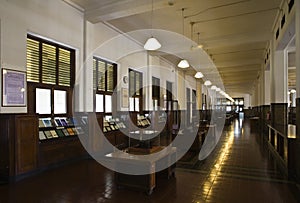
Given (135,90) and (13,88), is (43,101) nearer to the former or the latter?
(13,88)

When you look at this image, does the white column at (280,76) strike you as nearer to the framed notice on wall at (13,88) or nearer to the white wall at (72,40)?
the white wall at (72,40)

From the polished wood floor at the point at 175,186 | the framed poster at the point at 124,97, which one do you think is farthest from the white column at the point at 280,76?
the framed poster at the point at 124,97

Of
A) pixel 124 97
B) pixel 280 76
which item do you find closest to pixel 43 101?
pixel 124 97

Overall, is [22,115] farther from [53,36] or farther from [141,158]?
[141,158]

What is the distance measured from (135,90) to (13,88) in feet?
16.2

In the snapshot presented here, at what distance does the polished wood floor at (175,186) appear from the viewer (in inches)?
125

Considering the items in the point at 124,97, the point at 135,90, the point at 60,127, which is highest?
the point at 135,90

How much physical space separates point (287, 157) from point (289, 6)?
310 centimetres

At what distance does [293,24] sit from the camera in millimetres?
4617

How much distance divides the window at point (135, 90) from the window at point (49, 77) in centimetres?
295

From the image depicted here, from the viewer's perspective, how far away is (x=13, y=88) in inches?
161

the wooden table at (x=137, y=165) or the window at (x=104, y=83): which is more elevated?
the window at (x=104, y=83)

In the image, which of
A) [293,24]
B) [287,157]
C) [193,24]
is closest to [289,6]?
[293,24]

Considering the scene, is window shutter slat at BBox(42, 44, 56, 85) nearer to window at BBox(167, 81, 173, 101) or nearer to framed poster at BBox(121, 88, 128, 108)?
framed poster at BBox(121, 88, 128, 108)
